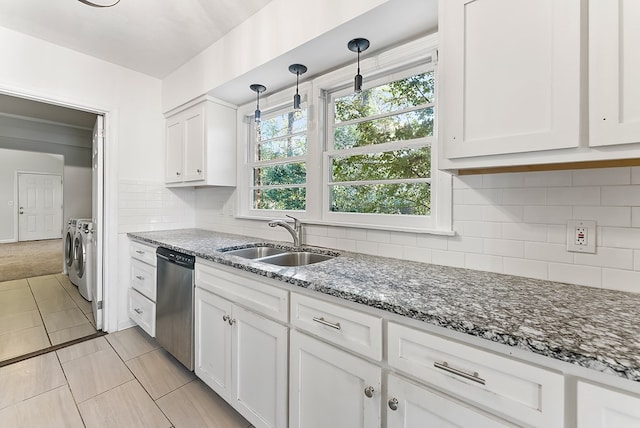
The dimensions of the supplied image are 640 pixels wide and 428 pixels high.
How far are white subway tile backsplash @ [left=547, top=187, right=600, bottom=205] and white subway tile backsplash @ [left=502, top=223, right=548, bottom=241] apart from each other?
0.38 ft

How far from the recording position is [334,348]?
3.54 feet

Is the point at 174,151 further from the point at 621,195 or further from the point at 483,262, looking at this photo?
the point at 621,195

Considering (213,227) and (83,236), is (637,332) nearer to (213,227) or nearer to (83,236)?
(213,227)

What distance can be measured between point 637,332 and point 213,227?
9.76 ft

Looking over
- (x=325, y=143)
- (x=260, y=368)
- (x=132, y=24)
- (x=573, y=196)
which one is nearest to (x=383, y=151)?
(x=325, y=143)

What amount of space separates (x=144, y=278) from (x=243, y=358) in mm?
1475

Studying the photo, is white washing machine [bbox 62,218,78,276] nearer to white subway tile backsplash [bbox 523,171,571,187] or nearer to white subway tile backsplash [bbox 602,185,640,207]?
white subway tile backsplash [bbox 523,171,571,187]

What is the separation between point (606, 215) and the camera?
1061 millimetres

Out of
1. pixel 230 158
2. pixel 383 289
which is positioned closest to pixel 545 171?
pixel 383 289

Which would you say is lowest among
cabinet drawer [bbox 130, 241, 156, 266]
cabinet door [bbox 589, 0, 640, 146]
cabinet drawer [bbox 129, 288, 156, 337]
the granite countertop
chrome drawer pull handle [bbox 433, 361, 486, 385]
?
cabinet drawer [bbox 129, 288, 156, 337]

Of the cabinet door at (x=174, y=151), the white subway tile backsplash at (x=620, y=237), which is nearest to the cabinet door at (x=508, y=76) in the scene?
the white subway tile backsplash at (x=620, y=237)

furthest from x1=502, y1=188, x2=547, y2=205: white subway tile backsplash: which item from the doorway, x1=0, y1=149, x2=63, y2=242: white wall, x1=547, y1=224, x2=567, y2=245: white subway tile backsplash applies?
x1=0, y1=149, x2=63, y2=242: white wall

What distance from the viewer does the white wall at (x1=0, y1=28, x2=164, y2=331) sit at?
213 cm

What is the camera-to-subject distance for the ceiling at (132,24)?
1816 mm
